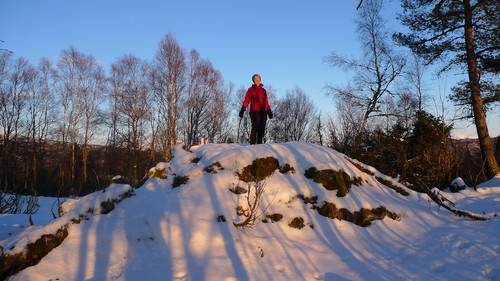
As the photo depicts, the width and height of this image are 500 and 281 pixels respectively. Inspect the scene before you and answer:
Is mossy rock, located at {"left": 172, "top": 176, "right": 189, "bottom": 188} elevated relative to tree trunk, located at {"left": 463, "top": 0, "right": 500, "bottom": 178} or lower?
lower

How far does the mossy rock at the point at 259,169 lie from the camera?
541cm

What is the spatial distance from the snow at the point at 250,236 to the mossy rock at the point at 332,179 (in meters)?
0.10

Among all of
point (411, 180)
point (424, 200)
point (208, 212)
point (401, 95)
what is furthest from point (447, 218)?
point (401, 95)

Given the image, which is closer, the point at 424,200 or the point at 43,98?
the point at 424,200

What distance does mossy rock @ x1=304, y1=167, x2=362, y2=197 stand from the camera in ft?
18.0

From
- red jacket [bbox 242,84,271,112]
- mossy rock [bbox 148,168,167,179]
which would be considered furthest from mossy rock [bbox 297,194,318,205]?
red jacket [bbox 242,84,271,112]

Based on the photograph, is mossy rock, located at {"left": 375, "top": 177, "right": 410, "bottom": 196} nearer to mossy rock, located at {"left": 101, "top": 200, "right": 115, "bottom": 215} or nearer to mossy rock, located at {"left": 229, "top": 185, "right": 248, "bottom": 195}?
mossy rock, located at {"left": 229, "top": 185, "right": 248, "bottom": 195}

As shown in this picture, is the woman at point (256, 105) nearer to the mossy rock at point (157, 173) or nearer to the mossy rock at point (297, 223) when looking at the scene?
the mossy rock at point (157, 173)

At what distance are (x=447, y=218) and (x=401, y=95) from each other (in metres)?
12.1

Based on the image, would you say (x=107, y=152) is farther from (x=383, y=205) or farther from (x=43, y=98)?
(x=383, y=205)

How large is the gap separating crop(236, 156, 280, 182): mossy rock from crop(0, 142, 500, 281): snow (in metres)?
0.09

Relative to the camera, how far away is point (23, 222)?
5363mm

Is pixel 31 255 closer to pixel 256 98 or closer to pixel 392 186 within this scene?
pixel 256 98

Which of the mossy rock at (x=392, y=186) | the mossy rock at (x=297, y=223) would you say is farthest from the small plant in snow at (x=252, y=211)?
the mossy rock at (x=392, y=186)
